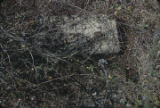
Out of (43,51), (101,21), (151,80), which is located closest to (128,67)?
(151,80)

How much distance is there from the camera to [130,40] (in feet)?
9.57

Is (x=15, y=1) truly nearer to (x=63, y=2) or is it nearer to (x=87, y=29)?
(x=63, y=2)

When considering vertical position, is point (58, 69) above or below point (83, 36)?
below

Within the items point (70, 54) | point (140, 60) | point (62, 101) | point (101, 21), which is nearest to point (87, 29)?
point (101, 21)

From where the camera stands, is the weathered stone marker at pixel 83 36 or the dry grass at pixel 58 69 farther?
the weathered stone marker at pixel 83 36

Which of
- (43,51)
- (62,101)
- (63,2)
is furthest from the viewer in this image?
(63,2)

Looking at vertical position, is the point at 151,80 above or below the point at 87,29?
below

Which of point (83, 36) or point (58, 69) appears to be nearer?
point (58, 69)

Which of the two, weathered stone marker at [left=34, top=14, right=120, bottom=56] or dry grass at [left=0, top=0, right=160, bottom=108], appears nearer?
dry grass at [left=0, top=0, right=160, bottom=108]

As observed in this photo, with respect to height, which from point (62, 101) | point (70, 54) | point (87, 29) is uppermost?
point (87, 29)

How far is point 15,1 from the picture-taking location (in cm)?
296

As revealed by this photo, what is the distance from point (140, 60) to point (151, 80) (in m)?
0.35

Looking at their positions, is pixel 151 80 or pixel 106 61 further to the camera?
pixel 106 61

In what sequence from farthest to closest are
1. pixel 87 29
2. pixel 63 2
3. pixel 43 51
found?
1. pixel 63 2
2. pixel 87 29
3. pixel 43 51
